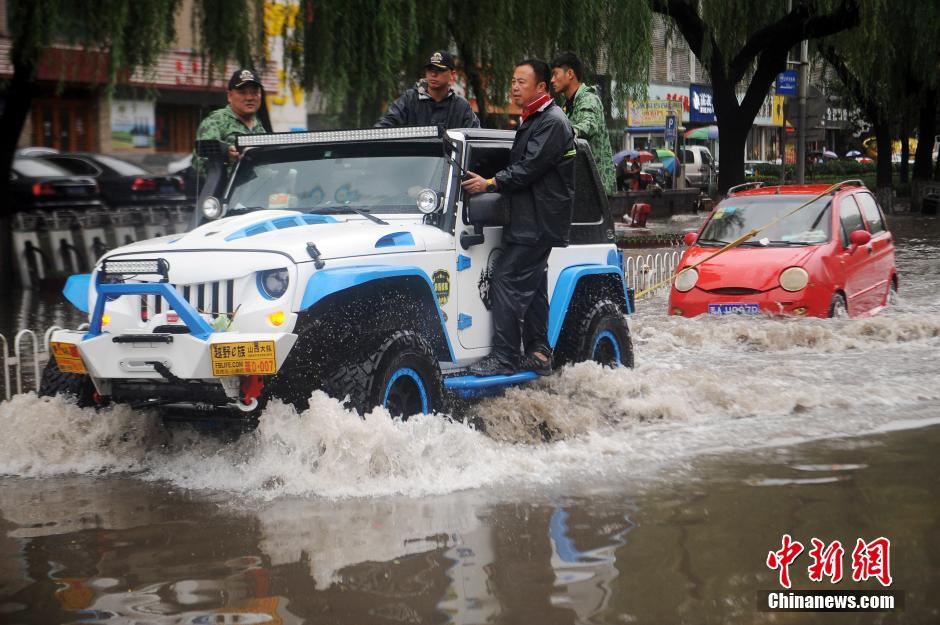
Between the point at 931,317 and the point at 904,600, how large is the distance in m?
9.48

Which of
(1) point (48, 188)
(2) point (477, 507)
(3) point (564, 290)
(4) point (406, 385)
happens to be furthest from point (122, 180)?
(2) point (477, 507)

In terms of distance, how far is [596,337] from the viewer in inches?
338

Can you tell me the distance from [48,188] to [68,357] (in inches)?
573

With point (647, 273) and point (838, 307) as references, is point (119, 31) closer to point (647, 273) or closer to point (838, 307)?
point (838, 307)

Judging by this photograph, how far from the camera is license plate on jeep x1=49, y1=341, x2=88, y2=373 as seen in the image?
20.4 feet

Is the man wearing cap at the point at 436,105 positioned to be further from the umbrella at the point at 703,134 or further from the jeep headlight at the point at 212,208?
the umbrella at the point at 703,134

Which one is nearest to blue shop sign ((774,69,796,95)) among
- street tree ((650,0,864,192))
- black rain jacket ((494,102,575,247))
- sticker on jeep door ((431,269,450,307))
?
street tree ((650,0,864,192))

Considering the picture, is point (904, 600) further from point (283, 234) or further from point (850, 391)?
point (850, 391)

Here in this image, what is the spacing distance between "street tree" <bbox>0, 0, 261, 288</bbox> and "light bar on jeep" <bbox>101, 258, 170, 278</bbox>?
636cm

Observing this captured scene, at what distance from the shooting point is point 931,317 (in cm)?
1328

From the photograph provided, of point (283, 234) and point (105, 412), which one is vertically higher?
point (283, 234)

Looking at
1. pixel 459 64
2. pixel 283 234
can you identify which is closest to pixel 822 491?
pixel 283 234

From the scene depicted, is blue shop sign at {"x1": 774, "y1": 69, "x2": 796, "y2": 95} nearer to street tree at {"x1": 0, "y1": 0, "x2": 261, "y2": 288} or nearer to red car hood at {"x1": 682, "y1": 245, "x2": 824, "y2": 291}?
red car hood at {"x1": 682, "y1": 245, "x2": 824, "y2": 291}

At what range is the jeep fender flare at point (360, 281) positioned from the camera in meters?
5.97
